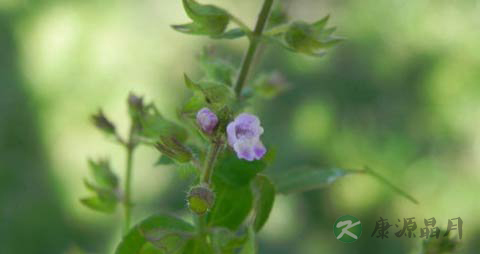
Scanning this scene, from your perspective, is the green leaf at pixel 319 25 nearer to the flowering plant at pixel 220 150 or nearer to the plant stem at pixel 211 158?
the flowering plant at pixel 220 150

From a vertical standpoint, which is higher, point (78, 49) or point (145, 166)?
point (78, 49)

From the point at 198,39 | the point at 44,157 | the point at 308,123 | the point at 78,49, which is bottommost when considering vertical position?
the point at 44,157

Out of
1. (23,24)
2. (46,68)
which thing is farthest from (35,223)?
(23,24)

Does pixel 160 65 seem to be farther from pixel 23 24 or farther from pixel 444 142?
pixel 444 142

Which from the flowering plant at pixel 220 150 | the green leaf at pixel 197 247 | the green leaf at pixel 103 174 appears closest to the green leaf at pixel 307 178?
the flowering plant at pixel 220 150

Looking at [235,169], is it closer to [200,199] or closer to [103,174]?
[200,199]

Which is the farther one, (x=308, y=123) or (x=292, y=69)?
(x=292, y=69)
